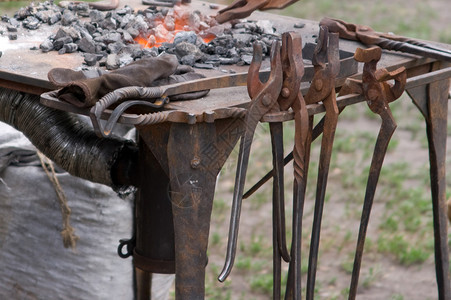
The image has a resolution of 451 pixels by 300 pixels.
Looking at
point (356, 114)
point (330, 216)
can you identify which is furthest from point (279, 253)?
point (356, 114)

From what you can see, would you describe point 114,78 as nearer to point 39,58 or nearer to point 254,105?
point 254,105

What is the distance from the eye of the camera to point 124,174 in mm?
2348

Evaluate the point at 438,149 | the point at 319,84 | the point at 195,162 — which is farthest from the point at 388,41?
the point at 195,162

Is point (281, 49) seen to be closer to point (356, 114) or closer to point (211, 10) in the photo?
point (211, 10)

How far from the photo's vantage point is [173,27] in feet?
8.60

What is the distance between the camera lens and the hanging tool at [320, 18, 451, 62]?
2.31 m

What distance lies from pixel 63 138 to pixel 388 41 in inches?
42.7

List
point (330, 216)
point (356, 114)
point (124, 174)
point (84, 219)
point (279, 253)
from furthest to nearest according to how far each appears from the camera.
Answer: point (356, 114) → point (330, 216) → point (84, 219) → point (124, 174) → point (279, 253)

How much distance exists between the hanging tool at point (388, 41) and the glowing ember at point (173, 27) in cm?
42

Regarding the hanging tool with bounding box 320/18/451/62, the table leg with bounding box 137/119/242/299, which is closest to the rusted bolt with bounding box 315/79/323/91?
the table leg with bounding box 137/119/242/299

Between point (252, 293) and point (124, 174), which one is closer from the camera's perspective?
point (124, 174)

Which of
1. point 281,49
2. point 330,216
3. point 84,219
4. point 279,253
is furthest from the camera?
point 330,216

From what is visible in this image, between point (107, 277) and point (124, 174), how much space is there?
29.1 inches

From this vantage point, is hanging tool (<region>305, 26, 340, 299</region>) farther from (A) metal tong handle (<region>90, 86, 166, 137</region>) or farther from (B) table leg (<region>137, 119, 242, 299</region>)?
(A) metal tong handle (<region>90, 86, 166, 137</region>)
